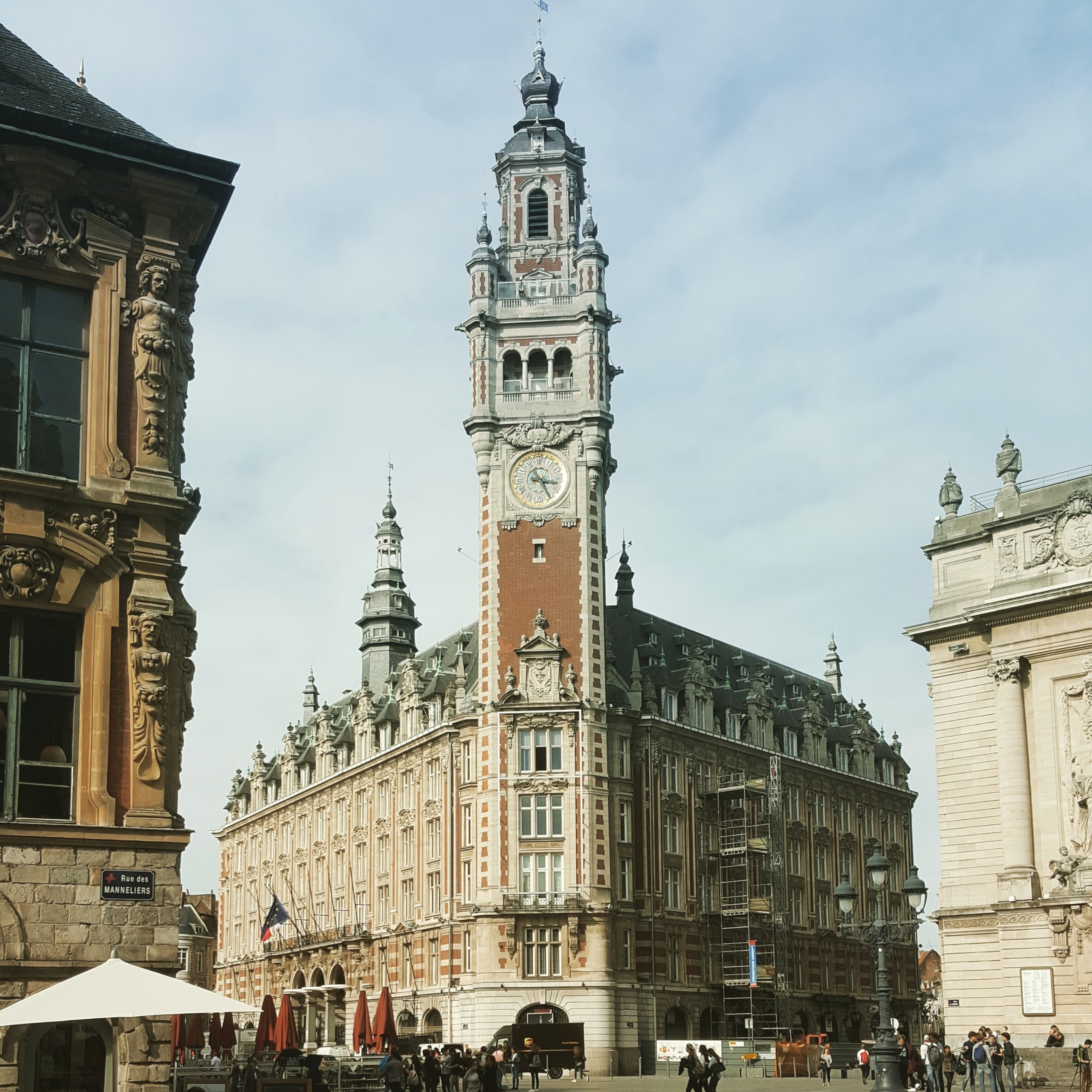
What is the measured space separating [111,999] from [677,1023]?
59.9 metres

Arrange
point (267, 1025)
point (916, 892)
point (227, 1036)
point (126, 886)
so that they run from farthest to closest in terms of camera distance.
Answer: point (227, 1036)
point (267, 1025)
point (916, 892)
point (126, 886)

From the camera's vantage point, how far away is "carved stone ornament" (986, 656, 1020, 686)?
51438mm

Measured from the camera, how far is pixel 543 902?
226 ft

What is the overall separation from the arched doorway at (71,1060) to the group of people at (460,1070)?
14945 millimetres

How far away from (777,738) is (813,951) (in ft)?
40.0

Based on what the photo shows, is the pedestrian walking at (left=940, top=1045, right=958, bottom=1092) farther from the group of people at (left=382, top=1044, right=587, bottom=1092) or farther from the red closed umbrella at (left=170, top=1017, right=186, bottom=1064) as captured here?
the red closed umbrella at (left=170, top=1017, right=186, bottom=1064)

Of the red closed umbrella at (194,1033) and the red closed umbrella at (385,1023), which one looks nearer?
the red closed umbrella at (385,1023)

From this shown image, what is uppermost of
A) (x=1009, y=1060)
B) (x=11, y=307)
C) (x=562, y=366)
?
(x=562, y=366)

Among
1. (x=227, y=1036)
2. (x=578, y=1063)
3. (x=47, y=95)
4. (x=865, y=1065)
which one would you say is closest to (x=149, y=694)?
(x=47, y=95)

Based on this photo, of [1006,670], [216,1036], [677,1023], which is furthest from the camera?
[677,1023]

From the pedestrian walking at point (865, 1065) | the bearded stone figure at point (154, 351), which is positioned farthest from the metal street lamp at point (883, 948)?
the pedestrian walking at point (865, 1065)

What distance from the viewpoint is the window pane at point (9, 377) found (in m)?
22.1

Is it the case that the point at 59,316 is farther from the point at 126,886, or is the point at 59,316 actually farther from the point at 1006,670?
the point at 1006,670

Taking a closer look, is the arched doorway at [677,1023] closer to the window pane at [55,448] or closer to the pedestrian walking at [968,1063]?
the pedestrian walking at [968,1063]
